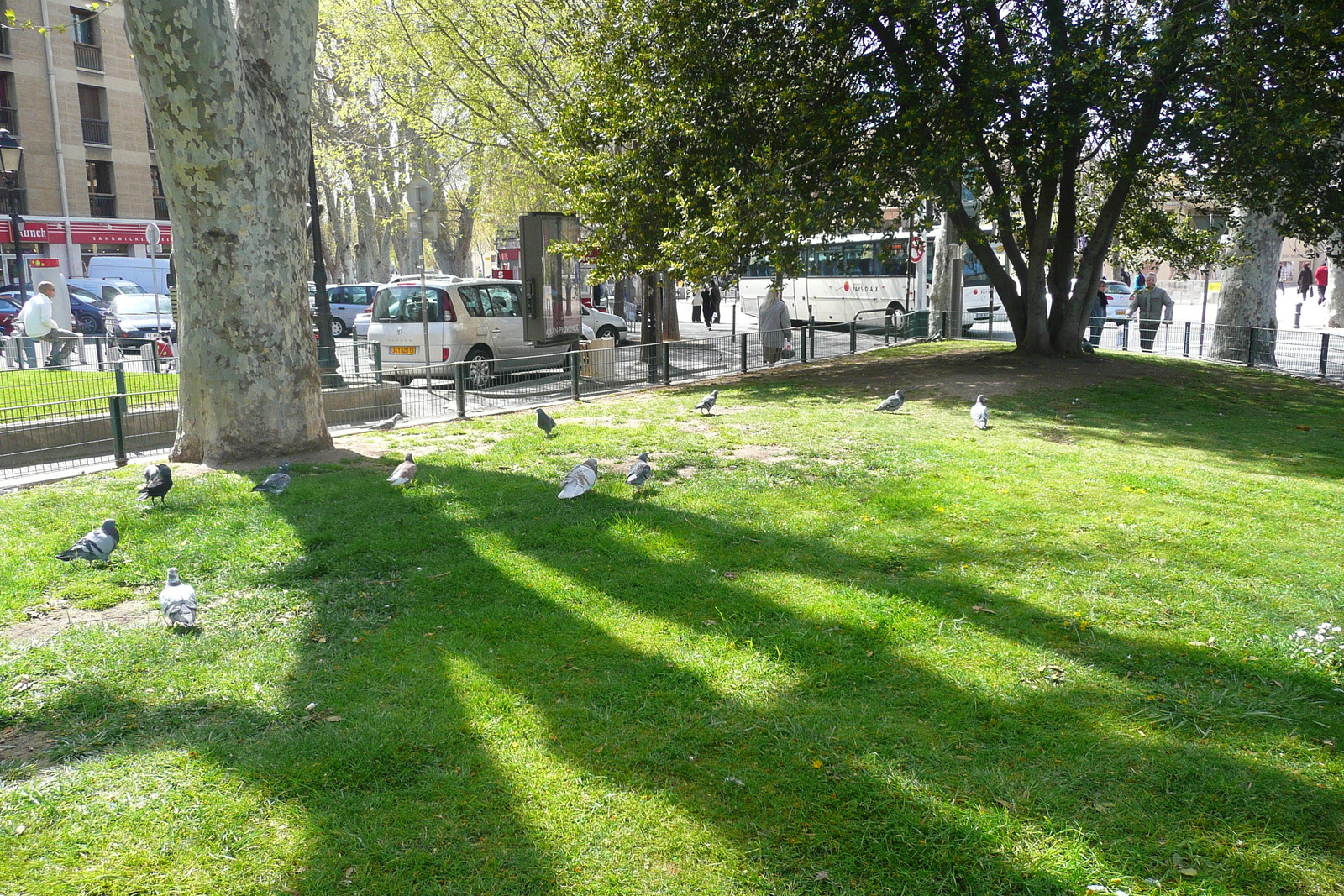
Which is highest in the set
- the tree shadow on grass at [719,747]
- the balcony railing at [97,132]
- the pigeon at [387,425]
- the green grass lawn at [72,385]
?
the balcony railing at [97,132]

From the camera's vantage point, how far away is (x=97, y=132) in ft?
120

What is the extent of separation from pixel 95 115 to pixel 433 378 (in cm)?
3308

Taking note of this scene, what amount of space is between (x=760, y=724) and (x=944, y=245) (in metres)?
21.0

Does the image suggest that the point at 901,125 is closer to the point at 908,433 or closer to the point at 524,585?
the point at 908,433

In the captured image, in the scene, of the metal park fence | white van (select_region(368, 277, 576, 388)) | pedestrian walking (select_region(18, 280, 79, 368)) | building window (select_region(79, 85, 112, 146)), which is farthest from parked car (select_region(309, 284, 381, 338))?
building window (select_region(79, 85, 112, 146))

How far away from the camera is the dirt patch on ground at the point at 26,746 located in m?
3.52

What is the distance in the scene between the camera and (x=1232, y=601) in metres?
4.81

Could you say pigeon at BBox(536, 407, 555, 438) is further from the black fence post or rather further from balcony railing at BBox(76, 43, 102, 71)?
balcony railing at BBox(76, 43, 102, 71)

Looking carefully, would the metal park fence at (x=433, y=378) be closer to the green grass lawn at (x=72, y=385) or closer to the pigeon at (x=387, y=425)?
the green grass lawn at (x=72, y=385)

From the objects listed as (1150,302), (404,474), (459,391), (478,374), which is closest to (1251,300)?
(1150,302)

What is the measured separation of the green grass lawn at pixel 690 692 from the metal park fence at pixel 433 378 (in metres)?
1.92

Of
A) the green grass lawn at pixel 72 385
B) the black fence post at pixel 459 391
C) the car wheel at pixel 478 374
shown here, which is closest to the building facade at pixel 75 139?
the green grass lawn at pixel 72 385

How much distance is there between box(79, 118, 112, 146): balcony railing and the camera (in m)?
36.4

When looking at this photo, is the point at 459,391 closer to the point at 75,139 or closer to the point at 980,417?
the point at 980,417
